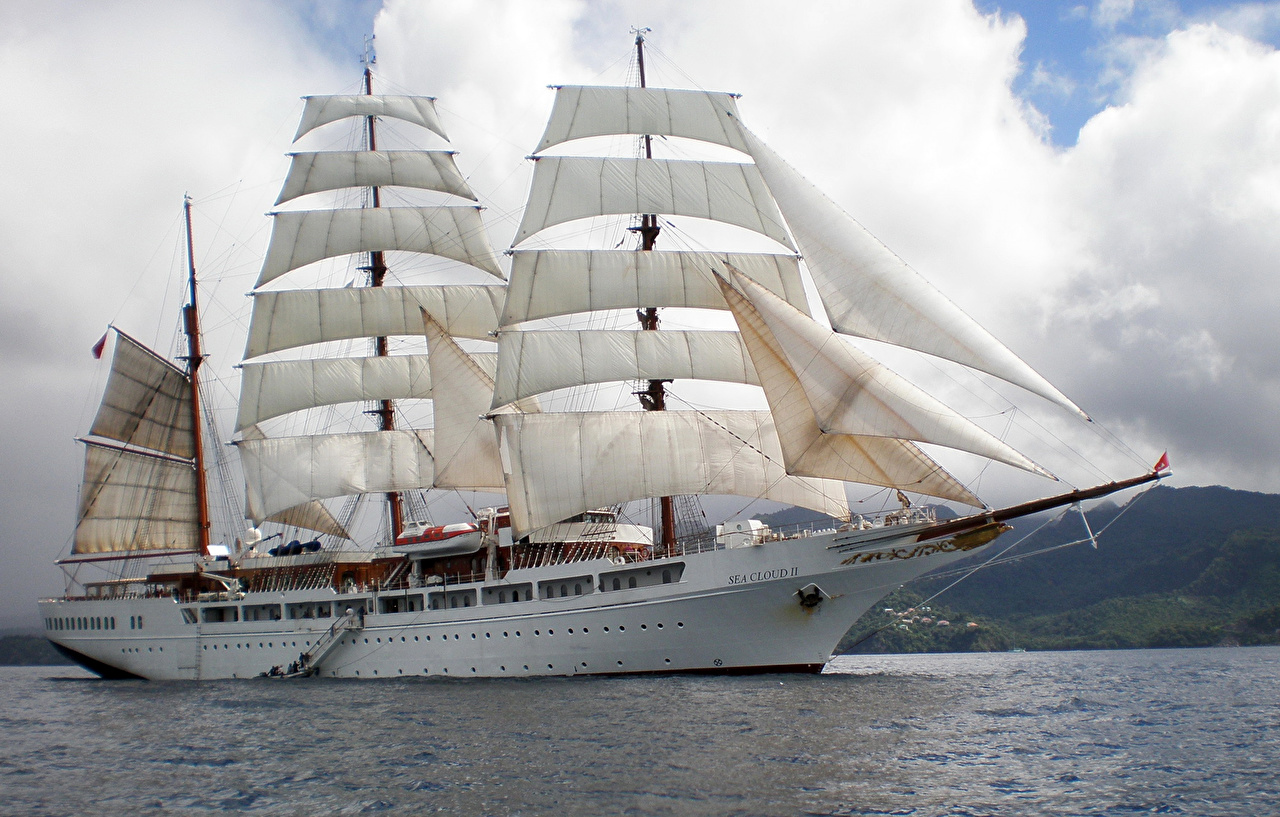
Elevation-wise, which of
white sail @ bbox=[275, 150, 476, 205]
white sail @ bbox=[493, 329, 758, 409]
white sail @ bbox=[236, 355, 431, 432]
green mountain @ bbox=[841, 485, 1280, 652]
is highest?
white sail @ bbox=[275, 150, 476, 205]

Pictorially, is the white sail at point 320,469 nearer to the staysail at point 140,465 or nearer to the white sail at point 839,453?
the staysail at point 140,465

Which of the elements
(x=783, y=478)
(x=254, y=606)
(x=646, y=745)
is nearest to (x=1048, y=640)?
(x=783, y=478)

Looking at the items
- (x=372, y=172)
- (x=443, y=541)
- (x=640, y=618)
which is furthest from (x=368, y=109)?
(x=640, y=618)

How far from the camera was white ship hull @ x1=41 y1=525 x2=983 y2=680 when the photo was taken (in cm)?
3161

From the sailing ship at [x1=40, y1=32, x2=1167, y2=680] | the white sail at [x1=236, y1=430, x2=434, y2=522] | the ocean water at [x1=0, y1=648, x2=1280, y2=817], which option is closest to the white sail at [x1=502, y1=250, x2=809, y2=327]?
the sailing ship at [x1=40, y1=32, x2=1167, y2=680]

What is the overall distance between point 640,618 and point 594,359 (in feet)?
38.5

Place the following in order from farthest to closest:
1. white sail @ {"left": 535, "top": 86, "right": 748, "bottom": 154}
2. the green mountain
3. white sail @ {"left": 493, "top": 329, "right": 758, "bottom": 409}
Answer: the green mountain < white sail @ {"left": 535, "top": 86, "right": 748, "bottom": 154} < white sail @ {"left": 493, "top": 329, "right": 758, "bottom": 409}

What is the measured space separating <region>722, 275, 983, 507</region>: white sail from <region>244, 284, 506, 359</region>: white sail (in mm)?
22348

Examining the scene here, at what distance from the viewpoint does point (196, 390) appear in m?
49.8

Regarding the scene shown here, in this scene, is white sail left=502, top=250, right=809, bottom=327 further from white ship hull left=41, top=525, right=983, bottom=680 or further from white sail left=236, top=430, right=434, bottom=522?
white sail left=236, top=430, right=434, bottom=522

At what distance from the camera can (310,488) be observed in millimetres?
48812

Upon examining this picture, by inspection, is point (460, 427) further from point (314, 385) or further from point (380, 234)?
point (380, 234)

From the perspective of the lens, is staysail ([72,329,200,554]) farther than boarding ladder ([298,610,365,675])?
Yes

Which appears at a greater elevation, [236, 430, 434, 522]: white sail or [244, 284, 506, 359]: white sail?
[244, 284, 506, 359]: white sail
